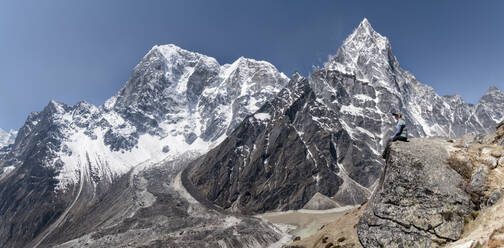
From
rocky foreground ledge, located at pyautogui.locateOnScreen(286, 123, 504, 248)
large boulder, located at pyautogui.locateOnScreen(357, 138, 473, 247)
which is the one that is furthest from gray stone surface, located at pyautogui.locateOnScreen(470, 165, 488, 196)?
large boulder, located at pyautogui.locateOnScreen(357, 138, 473, 247)

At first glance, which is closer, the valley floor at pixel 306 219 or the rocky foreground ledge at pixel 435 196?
the rocky foreground ledge at pixel 435 196

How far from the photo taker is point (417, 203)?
20.0 meters

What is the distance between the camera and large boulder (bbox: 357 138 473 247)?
61.5 ft

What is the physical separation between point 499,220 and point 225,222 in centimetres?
15821

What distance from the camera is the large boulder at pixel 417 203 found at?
61.5 ft

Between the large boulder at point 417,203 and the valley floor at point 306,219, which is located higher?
the large boulder at point 417,203

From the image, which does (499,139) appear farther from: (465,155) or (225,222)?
(225,222)

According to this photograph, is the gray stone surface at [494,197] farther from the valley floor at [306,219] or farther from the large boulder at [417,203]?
the valley floor at [306,219]

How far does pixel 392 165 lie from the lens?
22.1 metres

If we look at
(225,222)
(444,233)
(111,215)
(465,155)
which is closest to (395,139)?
(465,155)

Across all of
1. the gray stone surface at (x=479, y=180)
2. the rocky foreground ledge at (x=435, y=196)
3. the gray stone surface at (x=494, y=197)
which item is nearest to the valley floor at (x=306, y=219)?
the rocky foreground ledge at (x=435, y=196)

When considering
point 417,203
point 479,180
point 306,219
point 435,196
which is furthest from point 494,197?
point 306,219

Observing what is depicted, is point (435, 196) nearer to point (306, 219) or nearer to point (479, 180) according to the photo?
point (479, 180)

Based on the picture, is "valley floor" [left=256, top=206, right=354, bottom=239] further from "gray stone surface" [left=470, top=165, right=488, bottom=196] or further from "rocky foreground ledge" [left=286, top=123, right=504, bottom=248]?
"gray stone surface" [left=470, top=165, right=488, bottom=196]
